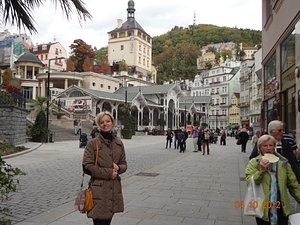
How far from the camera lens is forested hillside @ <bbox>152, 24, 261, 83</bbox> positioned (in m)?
129

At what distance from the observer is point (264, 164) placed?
3.62 m

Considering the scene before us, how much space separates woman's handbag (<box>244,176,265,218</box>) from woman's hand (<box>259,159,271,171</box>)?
18 cm

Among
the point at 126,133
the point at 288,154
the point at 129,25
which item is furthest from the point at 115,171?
the point at 129,25

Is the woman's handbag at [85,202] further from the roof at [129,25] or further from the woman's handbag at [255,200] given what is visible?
the roof at [129,25]

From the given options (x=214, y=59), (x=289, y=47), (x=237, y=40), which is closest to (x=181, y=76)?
(x=214, y=59)

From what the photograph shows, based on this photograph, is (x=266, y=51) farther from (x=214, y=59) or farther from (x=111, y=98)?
(x=214, y=59)

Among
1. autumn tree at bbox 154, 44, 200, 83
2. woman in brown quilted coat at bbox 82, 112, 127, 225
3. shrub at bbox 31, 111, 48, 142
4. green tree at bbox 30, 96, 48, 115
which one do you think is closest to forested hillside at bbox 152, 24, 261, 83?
autumn tree at bbox 154, 44, 200, 83

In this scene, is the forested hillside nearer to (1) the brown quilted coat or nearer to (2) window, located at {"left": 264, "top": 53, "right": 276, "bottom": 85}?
(2) window, located at {"left": 264, "top": 53, "right": 276, "bottom": 85}

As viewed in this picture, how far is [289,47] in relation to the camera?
11133 mm

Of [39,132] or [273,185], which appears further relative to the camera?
[39,132]

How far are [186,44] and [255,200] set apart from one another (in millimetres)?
147678

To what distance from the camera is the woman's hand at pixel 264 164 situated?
3616mm

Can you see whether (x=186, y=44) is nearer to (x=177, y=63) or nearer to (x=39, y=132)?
(x=177, y=63)

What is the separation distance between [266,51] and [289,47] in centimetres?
511
